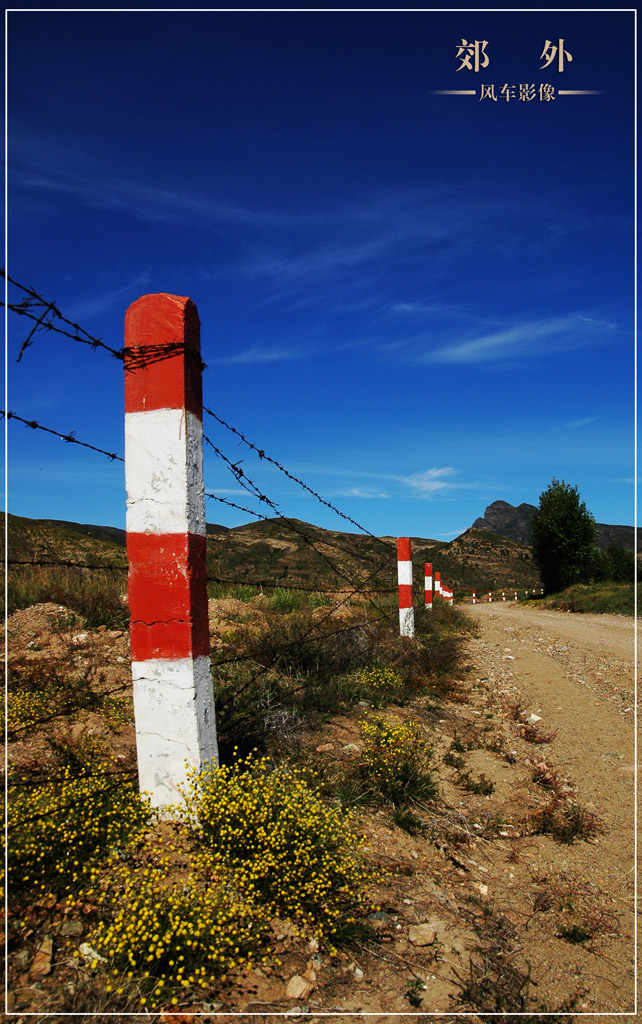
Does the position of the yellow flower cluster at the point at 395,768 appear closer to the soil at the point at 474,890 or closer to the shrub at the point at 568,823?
the soil at the point at 474,890

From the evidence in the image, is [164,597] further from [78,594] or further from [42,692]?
[78,594]

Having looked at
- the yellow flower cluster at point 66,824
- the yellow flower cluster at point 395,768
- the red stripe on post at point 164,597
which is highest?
the red stripe on post at point 164,597

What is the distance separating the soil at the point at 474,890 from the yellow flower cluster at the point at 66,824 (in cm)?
17

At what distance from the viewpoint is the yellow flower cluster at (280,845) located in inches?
83.4

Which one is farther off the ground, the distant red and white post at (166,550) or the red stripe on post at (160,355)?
the red stripe on post at (160,355)

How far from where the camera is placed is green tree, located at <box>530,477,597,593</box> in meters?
37.2

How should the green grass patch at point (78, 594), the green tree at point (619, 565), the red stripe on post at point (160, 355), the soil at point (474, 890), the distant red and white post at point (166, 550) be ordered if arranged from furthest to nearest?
the green tree at point (619, 565) < the green grass patch at point (78, 594) < the red stripe on post at point (160, 355) < the distant red and white post at point (166, 550) < the soil at point (474, 890)

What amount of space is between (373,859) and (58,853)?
51.3 inches

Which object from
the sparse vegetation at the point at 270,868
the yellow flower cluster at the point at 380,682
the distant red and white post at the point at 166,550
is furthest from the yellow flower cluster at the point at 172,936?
the yellow flower cluster at the point at 380,682

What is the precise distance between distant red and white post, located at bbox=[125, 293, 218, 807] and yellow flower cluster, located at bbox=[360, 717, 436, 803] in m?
1.08

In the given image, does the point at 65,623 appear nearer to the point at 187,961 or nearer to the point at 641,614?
the point at 187,961

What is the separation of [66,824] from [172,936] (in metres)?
0.67

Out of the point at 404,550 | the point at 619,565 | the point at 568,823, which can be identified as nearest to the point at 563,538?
the point at 619,565

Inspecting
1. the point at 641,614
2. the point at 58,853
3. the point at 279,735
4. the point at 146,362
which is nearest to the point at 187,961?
the point at 58,853
